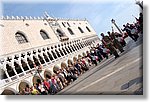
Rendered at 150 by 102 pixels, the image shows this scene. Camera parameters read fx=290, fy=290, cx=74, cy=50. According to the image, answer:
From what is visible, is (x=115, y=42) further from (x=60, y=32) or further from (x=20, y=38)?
(x=60, y=32)

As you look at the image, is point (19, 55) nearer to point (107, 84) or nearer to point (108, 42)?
point (108, 42)

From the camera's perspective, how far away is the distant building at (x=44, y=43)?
8.81m

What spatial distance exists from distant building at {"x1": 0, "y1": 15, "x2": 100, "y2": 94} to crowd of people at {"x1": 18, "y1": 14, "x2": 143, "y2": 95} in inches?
84.1

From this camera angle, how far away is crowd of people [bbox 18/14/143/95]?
14.9 feet

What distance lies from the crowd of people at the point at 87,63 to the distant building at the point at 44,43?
2.14 metres

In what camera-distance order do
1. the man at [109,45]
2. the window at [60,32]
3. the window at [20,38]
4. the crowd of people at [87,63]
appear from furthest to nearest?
the window at [60,32] < the window at [20,38] < the man at [109,45] < the crowd of people at [87,63]

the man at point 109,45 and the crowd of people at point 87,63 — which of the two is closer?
the crowd of people at point 87,63

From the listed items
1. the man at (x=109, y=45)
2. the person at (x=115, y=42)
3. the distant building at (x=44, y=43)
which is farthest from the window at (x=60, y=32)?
the person at (x=115, y=42)

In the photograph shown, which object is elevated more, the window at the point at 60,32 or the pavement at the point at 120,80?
the window at the point at 60,32

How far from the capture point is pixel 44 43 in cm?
1241

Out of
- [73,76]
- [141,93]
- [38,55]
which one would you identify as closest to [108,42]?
[73,76]

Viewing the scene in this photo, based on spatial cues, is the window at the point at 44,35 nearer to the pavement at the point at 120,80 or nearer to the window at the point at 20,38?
the window at the point at 20,38

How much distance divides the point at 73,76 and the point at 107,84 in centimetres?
151

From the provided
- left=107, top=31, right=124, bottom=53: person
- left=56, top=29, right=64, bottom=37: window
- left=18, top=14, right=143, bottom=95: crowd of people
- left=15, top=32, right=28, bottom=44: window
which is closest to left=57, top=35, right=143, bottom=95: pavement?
left=18, top=14, right=143, bottom=95: crowd of people
